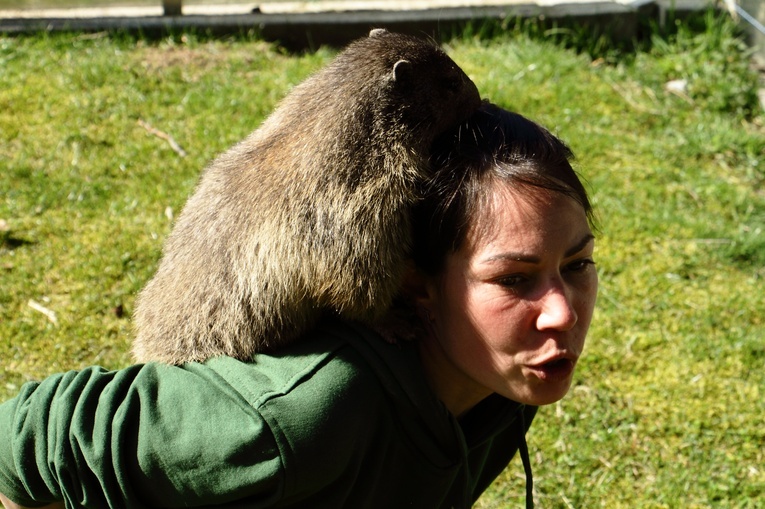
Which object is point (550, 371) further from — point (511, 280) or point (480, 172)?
point (480, 172)

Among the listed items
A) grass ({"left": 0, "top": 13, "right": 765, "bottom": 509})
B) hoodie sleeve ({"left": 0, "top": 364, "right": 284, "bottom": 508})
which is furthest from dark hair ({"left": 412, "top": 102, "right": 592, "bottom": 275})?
grass ({"left": 0, "top": 13, "right": 765, "bottom": 509})

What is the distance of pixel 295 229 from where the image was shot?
9.75 feet

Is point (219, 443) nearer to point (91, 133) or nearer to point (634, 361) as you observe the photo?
point (634, 361)

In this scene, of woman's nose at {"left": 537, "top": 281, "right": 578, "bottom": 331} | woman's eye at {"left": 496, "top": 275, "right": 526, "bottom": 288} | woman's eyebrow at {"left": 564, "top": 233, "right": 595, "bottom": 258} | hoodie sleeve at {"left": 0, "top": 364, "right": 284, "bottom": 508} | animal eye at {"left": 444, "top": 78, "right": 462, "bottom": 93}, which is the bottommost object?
hoodie sleeve at {"left": 0, "top": 364, "right": 284, "bottom": 508}

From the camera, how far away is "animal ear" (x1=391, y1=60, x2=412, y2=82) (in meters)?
3.52

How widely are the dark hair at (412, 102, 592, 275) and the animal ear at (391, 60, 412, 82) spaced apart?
3.12ft

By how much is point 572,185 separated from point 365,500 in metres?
0.99

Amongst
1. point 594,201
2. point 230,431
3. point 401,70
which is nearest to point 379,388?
point 230,431

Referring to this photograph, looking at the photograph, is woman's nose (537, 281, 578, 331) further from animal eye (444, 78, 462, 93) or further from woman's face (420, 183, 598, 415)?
animal eye (444, 78, 462, 93)

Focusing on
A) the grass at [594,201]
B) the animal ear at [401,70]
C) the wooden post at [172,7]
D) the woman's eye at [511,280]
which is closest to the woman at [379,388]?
the woman's eye at [511,280]

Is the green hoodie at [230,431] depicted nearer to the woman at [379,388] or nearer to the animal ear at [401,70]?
the woman at [379,388]

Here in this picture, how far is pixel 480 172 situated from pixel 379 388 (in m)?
0.61

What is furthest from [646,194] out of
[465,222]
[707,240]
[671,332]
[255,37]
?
[465,222]

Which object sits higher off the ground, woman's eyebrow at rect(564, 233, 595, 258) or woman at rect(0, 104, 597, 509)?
woman's eyebrow at rect(564, 233, 595, 258)
